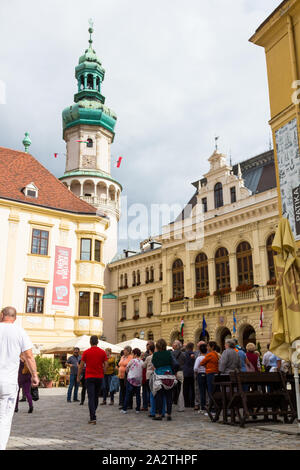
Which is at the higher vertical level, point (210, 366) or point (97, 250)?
point (97, 250)

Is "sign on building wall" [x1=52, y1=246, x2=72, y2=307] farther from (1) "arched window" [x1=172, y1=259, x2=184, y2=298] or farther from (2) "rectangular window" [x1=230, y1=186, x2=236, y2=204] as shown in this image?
(2) "rectangular window" [x1=230, y1=186, x2=236, y2=204]

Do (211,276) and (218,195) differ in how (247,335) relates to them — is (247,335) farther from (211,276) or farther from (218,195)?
(218,195)

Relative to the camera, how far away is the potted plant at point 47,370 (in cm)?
2236

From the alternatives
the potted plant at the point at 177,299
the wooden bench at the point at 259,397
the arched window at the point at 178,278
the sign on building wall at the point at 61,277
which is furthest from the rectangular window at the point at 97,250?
the wooden bench at the point at 259,397

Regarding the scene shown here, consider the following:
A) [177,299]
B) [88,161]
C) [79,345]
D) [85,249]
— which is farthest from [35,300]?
[88,161]

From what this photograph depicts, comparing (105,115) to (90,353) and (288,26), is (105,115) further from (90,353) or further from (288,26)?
(90,353)

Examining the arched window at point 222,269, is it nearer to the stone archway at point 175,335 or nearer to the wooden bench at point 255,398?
the stone archway at point 175,335

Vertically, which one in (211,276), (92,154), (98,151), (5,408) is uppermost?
(98,151)

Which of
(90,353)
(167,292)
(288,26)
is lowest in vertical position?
(90,353)

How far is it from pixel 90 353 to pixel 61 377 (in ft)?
50.3

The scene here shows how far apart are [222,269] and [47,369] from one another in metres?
17.8

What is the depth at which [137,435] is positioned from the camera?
25.0ft
